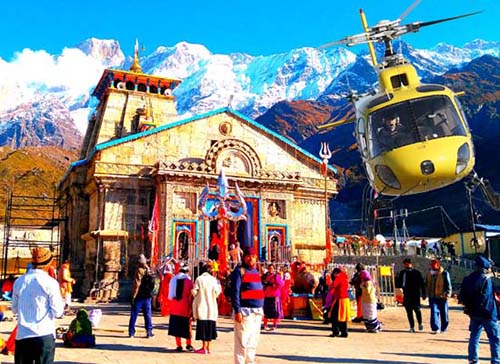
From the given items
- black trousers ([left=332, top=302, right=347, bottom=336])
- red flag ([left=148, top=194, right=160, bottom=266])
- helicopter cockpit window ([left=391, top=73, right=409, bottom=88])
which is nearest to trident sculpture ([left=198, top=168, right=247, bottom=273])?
red flag ([left=148, top=194, right=160, bottom=266])

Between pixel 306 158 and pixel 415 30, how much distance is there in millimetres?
13726

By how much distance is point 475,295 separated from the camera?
23.0 feet

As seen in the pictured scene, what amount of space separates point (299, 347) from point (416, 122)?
18.2ft

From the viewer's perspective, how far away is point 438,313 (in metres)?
11.4

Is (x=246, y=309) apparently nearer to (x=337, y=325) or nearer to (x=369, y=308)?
(x=337, y=325)

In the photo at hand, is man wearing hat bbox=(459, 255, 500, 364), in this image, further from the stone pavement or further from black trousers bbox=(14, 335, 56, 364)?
black trousers bbox=(14, 335, 56, 364)

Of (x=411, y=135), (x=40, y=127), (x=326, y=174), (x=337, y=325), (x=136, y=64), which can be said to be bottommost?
→ (x=337, y=325)

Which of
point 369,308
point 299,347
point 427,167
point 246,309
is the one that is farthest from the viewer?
point 369,308

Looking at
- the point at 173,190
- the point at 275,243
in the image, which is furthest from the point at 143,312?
the point at 275,243

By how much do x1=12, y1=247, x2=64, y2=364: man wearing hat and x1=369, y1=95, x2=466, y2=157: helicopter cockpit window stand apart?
327 inches

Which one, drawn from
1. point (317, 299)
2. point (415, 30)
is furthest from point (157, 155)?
point (415, 30)

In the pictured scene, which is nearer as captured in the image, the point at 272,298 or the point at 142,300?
the point at 142,300

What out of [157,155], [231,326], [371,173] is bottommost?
[231,326]

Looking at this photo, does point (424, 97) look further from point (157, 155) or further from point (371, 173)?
point (157, 155)
